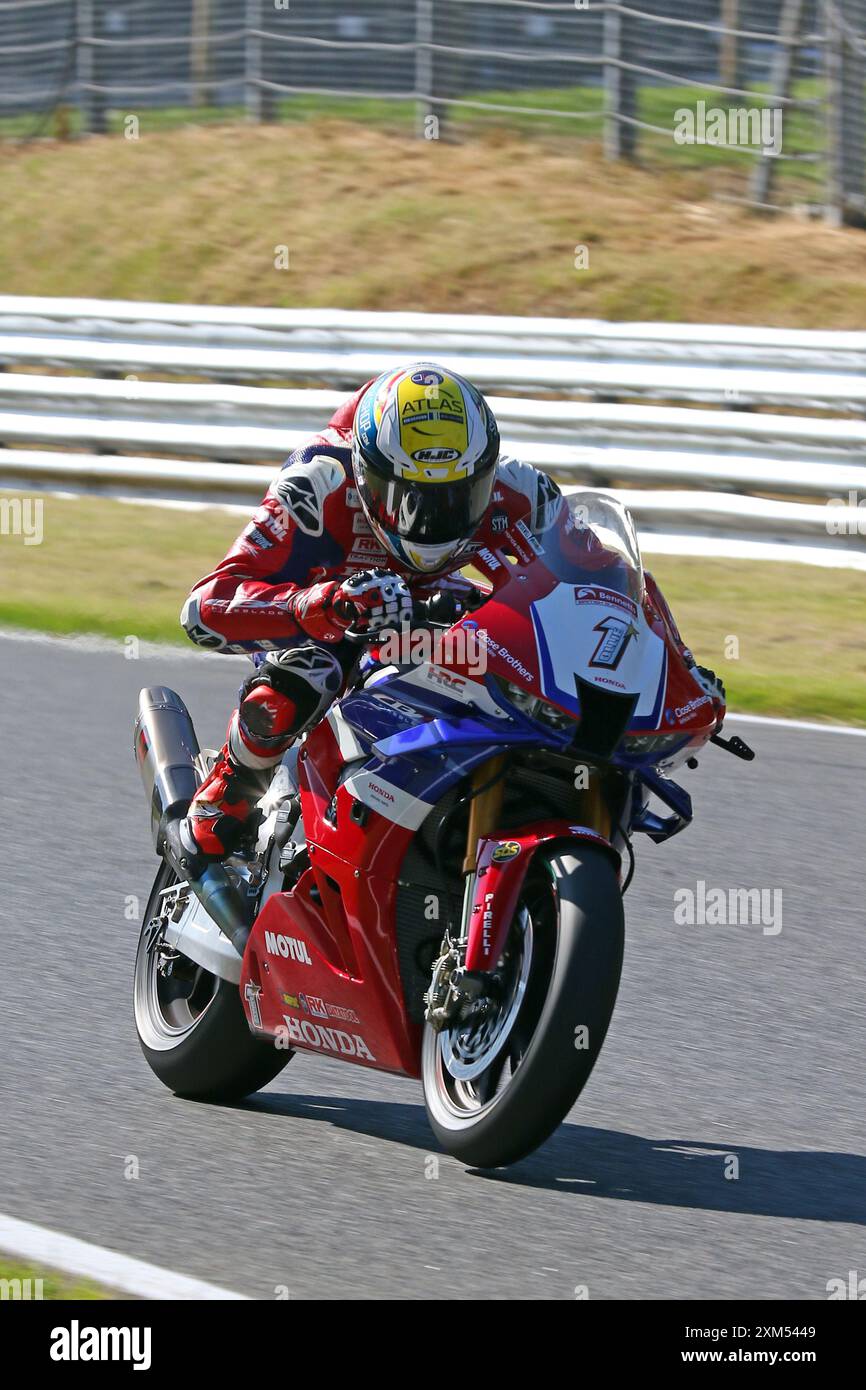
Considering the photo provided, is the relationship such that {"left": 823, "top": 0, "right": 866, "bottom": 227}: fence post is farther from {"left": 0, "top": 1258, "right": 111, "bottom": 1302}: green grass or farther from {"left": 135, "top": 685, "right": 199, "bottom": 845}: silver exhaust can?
{"left": 0, "top": 1258, "right": 111, "bottom": 1302}: green grass

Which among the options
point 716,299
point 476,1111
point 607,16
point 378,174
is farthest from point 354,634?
point 378,174

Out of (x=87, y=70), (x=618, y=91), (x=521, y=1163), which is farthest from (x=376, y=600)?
(x=87, y=70)

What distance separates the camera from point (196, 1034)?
16.4 ft

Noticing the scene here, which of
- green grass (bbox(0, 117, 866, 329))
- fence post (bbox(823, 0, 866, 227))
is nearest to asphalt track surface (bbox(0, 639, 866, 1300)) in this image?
green grass (bbox(0, 117, 866, 329))

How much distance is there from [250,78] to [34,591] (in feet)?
34.5

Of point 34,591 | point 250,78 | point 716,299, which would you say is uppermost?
point 250,78

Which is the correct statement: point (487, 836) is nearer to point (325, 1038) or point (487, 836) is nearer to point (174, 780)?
point (325, 1038)

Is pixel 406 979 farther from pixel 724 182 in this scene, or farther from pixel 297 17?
pixel 297 17

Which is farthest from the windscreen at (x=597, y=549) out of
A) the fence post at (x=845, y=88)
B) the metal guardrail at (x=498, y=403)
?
the fence post at (x=845, y=88)

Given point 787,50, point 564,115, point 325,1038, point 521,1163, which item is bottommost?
point 521,1163

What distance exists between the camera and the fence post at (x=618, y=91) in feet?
59.3

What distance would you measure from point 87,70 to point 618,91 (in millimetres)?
6181
